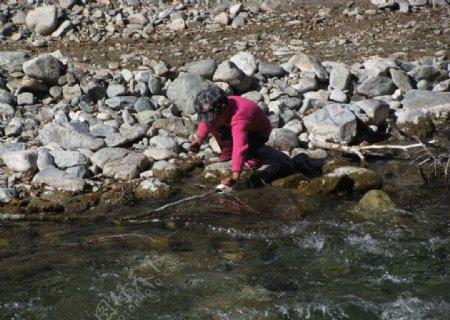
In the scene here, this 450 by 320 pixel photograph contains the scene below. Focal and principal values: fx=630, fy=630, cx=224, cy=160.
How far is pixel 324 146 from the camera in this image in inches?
327

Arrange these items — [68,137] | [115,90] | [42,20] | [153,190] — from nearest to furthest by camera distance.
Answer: [153,190], [68,137], [115,90], [42,20]

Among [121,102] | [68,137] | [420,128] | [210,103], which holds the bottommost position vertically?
[420,128]

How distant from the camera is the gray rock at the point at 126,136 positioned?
8.21 m

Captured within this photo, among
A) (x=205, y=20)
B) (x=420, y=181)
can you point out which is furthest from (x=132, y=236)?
(x=205, y=20)

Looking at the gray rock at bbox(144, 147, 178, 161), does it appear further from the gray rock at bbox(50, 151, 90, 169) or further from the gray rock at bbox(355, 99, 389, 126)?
the gray rock at bbox(355, 99, 389, 126)

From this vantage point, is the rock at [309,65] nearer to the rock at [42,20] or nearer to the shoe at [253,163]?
the shoe at [253,163]

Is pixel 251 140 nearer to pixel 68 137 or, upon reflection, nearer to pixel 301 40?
pixel 68 137

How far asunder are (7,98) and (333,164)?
4716 mm

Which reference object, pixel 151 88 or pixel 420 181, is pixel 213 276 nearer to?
pixel 420 181

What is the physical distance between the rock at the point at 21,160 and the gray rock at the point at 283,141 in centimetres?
301

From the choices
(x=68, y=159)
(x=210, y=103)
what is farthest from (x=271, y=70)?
(x=68, y=159)

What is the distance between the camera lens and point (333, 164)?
7887 millimetres

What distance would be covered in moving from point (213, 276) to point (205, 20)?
324 inches

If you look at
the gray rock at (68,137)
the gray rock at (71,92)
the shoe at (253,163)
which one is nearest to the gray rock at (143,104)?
the gray rock at (71,92)
